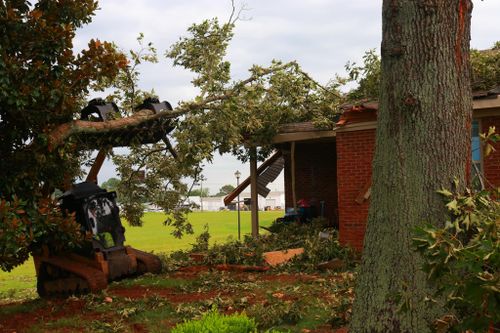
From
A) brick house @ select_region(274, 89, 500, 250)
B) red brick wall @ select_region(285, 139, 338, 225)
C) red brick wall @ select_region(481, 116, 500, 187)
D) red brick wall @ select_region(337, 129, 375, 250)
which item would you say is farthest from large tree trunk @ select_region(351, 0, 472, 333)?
red brick wall @ select_region(285, 139, 338, 225)

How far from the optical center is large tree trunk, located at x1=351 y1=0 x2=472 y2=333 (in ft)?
18.1

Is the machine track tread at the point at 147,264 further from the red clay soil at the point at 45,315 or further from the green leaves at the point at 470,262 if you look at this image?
the green leaves at the point at 470,262

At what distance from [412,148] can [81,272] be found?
7647mm

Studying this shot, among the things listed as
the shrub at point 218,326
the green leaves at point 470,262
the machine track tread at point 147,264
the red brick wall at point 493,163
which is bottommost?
the machine track tread at point 147,264

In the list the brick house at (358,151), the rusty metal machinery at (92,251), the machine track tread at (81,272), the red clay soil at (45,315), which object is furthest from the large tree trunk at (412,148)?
the rusty metal machinery at (92,251)

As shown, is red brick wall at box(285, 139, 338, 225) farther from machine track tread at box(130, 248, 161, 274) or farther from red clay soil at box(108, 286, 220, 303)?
red clay soil at box(108, 286, 220, 303)

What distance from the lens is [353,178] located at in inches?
578

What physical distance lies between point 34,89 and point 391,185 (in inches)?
250

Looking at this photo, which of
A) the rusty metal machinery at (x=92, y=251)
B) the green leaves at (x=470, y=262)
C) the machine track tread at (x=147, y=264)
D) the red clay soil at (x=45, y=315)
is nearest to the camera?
the green leaves at (x=470, y=262)

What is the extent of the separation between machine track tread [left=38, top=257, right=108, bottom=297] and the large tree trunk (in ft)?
21.7

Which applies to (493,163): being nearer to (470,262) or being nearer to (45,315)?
(45,315)

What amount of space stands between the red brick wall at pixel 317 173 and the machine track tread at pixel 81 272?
10.8m

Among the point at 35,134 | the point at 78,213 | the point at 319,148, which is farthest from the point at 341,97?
the point at 35,134

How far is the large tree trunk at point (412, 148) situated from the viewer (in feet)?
18.1
